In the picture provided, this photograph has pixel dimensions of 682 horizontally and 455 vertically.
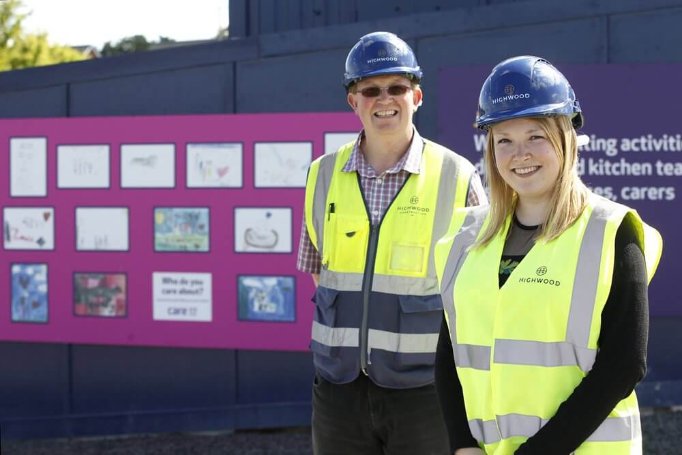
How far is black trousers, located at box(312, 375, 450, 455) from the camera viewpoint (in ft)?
10.2

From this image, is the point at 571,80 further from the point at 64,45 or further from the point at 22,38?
the point at 64,45

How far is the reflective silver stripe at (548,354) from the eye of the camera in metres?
2.08

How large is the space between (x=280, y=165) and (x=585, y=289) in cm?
372

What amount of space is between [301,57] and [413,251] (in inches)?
108

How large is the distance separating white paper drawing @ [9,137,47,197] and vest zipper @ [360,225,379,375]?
131 inches

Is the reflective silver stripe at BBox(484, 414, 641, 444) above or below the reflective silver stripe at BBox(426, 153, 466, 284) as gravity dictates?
below

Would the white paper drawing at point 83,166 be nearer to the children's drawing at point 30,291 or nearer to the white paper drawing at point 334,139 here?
the children's drawing at point 30,291

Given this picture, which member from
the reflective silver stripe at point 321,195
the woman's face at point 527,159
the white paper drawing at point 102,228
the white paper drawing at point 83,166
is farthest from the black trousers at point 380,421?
the white paper drawing at point 83,166

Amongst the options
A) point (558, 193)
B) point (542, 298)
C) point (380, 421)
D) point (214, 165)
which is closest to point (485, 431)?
point (542, 298)

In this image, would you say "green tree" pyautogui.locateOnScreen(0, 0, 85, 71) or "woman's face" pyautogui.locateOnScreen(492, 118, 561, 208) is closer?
"woman's face" pyautogui.locateOnScreen(492, 118, 561, 208)

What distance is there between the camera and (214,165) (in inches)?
224

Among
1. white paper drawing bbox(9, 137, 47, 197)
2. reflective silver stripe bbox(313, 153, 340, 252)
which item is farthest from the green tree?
reflective silver stripe bbox(313, 153, 340, 252)

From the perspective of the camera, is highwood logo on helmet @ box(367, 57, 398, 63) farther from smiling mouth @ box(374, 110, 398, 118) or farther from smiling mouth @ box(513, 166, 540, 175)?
smiling mouth @ box(513, 166, 540, 175)

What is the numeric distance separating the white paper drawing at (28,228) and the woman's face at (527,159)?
167 inches
